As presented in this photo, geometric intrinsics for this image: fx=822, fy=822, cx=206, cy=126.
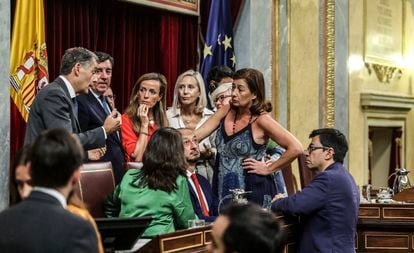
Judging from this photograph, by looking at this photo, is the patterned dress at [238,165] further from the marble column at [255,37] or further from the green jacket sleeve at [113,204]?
the marble column at [255,37]

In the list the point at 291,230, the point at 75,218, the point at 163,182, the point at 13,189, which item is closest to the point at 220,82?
the point at 291,230

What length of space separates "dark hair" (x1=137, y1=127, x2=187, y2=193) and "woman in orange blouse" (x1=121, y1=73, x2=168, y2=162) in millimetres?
1289

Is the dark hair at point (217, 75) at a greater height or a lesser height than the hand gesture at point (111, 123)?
greater

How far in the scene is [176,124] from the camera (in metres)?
5.72

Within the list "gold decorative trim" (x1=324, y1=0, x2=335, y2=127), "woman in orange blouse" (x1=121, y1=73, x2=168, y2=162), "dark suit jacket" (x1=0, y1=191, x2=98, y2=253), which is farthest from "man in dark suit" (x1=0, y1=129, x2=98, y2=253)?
"gold decorative trim" (x1=324, y1=0, x2=335, y2=127)

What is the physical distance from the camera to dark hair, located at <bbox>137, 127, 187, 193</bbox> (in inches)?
156

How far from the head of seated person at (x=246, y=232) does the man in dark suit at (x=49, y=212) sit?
0.37 metres

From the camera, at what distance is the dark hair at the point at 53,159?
2.28 meters

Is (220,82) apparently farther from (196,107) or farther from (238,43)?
(238,43)

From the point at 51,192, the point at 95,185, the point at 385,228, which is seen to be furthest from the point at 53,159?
the point at 385,228

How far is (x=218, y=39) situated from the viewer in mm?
7527

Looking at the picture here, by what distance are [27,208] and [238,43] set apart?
228 inches

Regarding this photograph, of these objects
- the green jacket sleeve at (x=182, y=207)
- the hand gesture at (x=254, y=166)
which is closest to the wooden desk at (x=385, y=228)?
the hand gesture at (x=254, y=166)

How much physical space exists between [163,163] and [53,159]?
171cm
